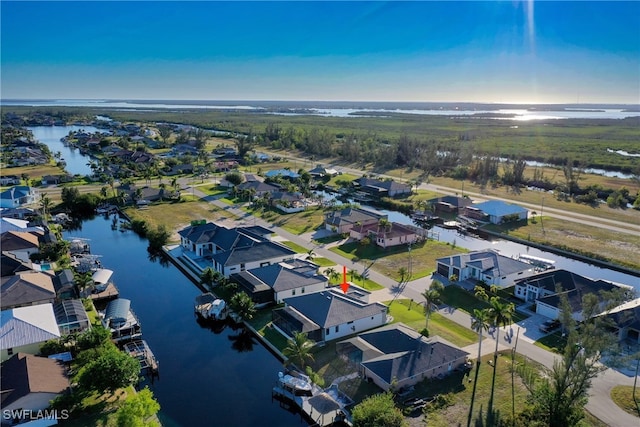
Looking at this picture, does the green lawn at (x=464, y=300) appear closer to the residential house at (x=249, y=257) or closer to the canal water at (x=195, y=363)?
the residential house at (x=249, y=257)

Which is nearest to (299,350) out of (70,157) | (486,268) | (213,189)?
(486,268)

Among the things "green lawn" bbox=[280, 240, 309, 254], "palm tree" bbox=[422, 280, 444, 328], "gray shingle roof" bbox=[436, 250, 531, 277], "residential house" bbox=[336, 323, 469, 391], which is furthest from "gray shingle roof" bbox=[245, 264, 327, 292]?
"gray shingle roof" bbox=[436, 250, 531, 277]

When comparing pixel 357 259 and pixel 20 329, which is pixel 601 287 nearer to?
pixel 357 259

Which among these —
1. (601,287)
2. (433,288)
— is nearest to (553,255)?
(601,287)

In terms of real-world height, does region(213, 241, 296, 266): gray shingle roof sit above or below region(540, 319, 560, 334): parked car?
above

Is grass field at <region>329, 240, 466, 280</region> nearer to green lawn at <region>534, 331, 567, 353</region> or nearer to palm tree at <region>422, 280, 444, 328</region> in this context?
palm tree at <region>422, 280, 444, 328</region>

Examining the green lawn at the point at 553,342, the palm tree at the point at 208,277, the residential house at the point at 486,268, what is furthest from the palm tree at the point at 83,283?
the green lawn at the point at 553,342
